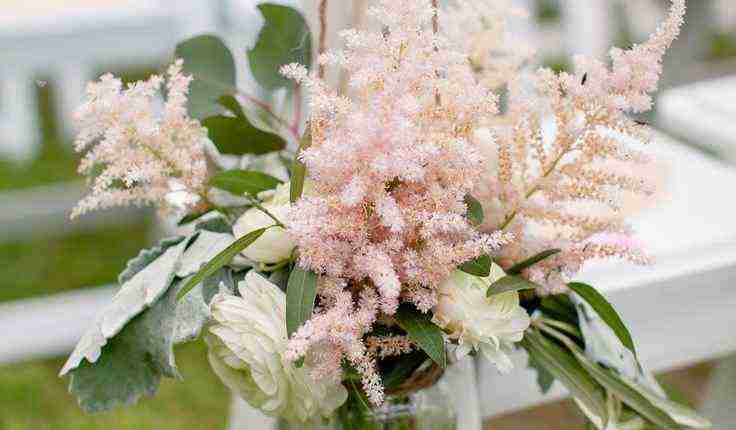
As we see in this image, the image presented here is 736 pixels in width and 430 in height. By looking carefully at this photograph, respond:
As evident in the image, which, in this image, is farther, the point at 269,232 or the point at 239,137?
the point at 239,137

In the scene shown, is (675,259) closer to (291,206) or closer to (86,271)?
(291,206)

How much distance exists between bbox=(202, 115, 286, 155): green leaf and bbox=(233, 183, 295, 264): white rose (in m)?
0.09

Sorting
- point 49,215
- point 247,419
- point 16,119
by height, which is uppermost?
point 247,419

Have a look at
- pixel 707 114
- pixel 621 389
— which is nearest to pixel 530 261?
pixel 621 389

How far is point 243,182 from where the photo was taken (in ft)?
2.22

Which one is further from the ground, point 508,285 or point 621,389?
point 508,285

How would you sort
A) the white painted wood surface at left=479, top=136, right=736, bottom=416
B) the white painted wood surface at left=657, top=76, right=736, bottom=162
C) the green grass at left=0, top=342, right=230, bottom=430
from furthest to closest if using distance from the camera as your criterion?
1. the green grass at left=0, top=342, right=230, bottom=430
2. the white painted wood surface at left=657, top=76, right=736, bottom=162
3. the white painted wood surface at left=479, top=136, right=736, bottom=416

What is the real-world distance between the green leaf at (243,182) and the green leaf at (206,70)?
0.10 metres

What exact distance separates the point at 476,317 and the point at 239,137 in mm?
241

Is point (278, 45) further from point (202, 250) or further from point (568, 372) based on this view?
point (568, 372)

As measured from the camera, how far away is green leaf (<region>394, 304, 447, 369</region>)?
599mm

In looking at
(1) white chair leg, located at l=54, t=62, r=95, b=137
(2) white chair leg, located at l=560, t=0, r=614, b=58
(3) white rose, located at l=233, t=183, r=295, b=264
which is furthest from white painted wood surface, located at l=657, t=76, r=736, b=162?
(1) white chair leg, located at l=54, t=62, r=95, b=137

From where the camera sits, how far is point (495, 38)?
794 millimetres

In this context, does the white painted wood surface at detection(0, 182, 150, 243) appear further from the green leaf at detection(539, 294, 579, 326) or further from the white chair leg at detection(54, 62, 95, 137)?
the green leaf at detection(539, 294, 579, 326)
